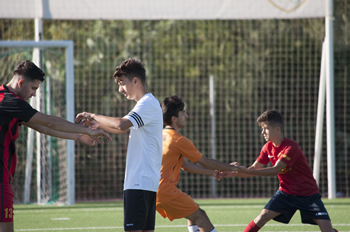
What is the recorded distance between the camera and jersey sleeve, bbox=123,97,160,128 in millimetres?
3248

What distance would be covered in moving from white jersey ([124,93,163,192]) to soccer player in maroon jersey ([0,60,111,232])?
0.79 ft

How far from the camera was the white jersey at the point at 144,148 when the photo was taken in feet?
10.7

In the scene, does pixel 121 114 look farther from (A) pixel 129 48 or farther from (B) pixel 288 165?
(B) pixel 288 165

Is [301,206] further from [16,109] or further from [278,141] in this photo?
[16,109]

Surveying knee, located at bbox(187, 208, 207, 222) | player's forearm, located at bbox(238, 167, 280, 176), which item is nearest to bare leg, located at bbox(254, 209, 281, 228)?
player's forearm, located at bbox(238, 167, 280, 176)

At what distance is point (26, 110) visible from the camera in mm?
3312

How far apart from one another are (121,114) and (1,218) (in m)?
7.97

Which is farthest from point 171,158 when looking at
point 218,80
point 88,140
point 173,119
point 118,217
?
point 218,80

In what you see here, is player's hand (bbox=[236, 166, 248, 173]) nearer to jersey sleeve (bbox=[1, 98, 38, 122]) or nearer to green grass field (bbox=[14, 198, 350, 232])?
green grass field (bbox=[14, 198, 350, 232])

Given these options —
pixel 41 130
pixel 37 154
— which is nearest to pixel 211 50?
pixel 37 154

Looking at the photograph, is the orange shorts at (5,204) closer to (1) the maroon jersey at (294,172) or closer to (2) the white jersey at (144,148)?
(2) the white jersey at (144,148)

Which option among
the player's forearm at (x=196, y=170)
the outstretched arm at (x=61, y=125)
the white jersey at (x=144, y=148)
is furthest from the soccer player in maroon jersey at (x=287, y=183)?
the outstretched arm at (x=61, y=125)

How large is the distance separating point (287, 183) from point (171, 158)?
4.30 ft

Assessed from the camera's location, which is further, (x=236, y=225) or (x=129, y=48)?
(x=129, y=48)
